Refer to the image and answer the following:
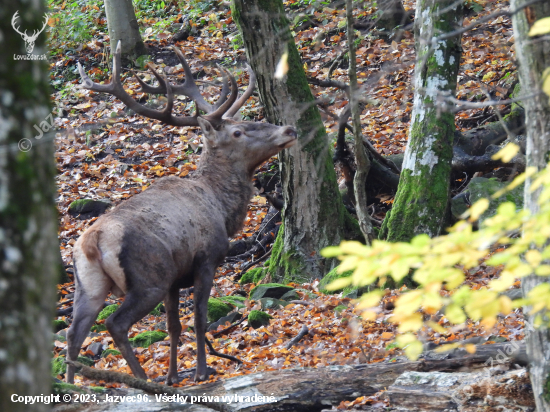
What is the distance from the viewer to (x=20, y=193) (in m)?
1.84

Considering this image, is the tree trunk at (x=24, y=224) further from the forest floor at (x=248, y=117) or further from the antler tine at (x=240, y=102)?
the antler tine at (x=240, y=102)

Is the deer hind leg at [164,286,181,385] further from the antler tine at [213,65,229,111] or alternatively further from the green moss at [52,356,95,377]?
the antler tine at [213,65,229,111]

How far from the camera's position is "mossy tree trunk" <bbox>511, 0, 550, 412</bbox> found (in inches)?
139

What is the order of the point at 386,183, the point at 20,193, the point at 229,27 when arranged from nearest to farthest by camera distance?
the point at 20,193 < the point at 386,183 < the point at 229,27

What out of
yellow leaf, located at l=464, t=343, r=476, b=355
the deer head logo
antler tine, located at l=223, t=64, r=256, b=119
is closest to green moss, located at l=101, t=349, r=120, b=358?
antler tine, located at l=223, t=64, r=256, b=119

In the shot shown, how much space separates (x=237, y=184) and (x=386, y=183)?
11.1ft

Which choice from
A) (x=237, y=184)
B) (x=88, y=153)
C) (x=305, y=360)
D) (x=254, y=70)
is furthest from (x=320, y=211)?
(x=88, y=153)

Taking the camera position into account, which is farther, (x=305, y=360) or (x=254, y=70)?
(x=254, y=70)

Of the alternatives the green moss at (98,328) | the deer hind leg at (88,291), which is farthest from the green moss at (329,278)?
the deer hind leg at (88,291)

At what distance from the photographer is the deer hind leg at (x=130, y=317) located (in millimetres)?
6129

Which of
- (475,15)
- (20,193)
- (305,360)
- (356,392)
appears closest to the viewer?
(20,193)

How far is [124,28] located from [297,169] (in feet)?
34.6

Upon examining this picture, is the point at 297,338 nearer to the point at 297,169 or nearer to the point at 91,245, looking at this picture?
the point at 91,245

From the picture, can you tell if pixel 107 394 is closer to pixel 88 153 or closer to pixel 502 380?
pixel 502 380
